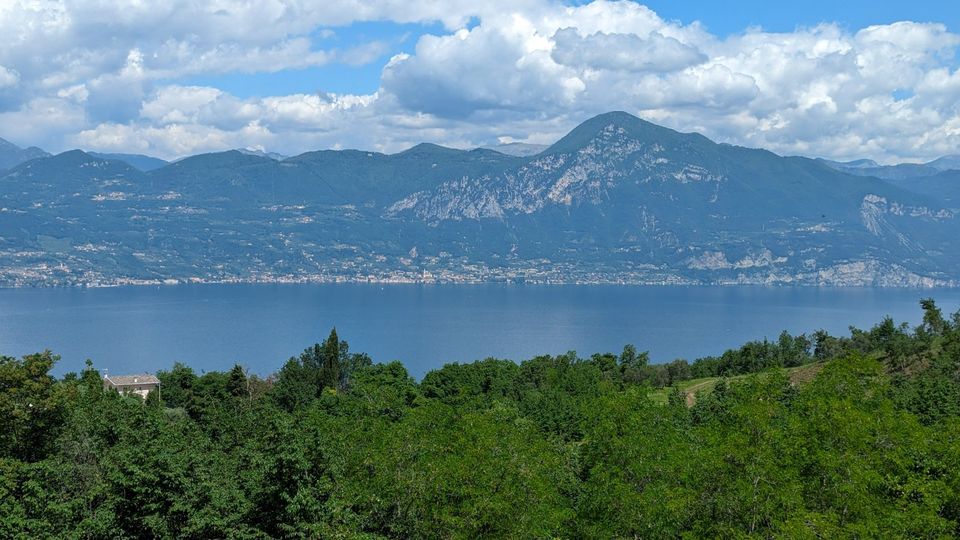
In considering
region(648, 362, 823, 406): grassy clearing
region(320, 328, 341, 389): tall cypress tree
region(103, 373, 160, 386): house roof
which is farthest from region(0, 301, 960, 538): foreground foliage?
region(103, 373, 160, 386): house roof

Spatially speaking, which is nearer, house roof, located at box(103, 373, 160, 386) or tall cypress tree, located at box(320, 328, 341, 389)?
tall cypress tree, located at box(320, 328, 341, 389)

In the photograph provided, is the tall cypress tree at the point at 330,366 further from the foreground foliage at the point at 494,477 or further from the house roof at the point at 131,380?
the foreground foliage at the point at 494,477

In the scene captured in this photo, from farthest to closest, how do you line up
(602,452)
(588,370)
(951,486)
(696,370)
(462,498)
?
(696,370) → (588,370) → (602,452) → (462,498) → (951,486)

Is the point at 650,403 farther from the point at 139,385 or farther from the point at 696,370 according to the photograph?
the point at 139,385

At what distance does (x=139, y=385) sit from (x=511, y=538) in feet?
391

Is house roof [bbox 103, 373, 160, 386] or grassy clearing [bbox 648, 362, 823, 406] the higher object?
grassy clearing [bbox 648, 362, 823, 406]

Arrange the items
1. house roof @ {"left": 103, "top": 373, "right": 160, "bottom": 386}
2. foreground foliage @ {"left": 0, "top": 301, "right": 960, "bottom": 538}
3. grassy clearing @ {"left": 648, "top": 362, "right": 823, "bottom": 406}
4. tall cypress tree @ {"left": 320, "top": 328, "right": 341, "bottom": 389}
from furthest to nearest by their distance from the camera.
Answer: house roof @ {"left": 103, "top": 373, "right": 160, "bottom": 386}
tall cypress tree @ {"left": 320, "top": 328, "right": 341, "bottom": 389}
grassy clearing @ {"left": 648, "top": 362, "right": 823, "bottom": 406}
foreground foliage @ {"left": 0, "top": 301, "right": 960, "bottom": 538}

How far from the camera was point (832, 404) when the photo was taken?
1474 inches

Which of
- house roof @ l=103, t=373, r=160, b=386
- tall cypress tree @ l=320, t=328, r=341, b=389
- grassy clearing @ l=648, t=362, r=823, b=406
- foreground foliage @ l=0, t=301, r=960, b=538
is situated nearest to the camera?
foreground foliage @ l=0, t=301, r=960, b=538

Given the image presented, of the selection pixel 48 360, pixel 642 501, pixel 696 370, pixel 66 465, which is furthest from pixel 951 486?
pixel 696 370

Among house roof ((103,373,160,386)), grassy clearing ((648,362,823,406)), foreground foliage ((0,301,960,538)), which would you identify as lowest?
house roof ((103,373,160,386))

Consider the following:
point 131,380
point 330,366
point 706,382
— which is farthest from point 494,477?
point 131,380

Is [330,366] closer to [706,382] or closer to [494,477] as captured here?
[706,382]

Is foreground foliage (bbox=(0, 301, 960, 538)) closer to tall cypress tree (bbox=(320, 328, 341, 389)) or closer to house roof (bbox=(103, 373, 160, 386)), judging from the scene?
tall cypress tree (bbox=(320, 328, 341, 389))
